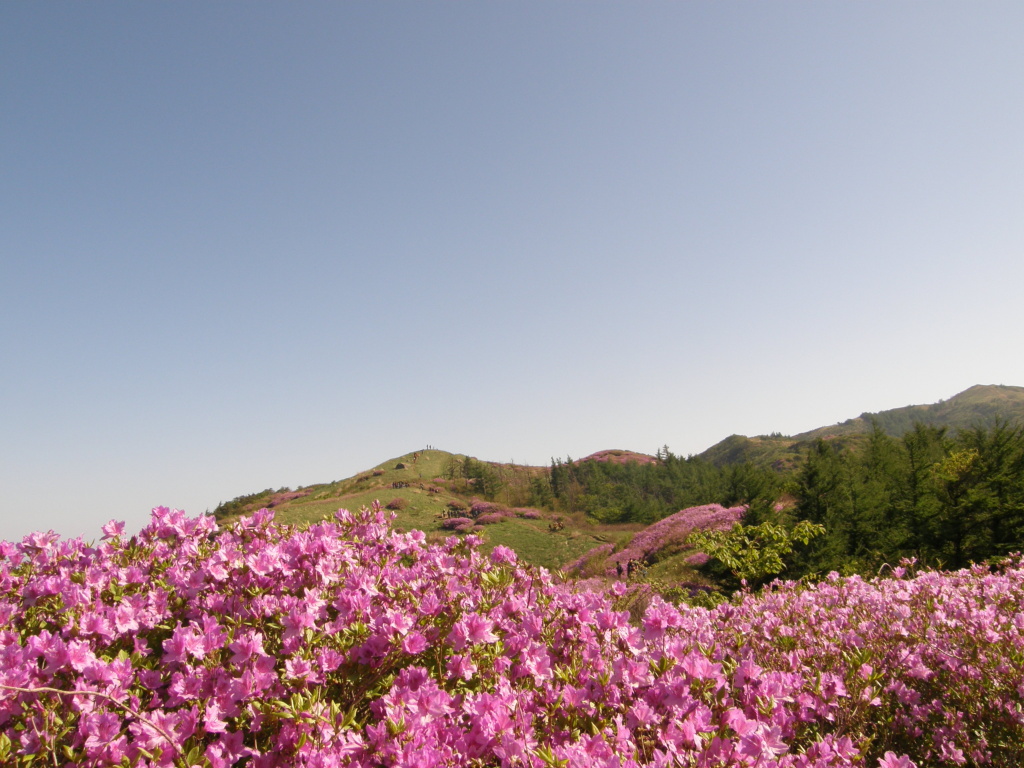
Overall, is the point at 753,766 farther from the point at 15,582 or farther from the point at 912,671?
the point at 15,582

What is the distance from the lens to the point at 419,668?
2.03 m

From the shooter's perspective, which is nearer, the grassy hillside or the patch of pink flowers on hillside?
the patch of pink flowers on hillside

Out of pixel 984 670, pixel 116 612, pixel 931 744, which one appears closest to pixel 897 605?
pixel 984 670

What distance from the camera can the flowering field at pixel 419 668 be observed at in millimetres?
1701

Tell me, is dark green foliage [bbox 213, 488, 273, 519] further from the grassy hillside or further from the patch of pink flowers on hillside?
the grassy hillside

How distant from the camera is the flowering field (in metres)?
1.70

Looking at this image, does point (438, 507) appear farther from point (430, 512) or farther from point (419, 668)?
point (419, 668)

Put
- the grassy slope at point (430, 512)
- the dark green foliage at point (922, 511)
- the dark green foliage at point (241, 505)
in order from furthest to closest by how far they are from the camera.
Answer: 1. the dark green foliage at point (241, 505)
2. the grassy slope at point (430, 512)
3. the dark green foliage at point (922, 511)

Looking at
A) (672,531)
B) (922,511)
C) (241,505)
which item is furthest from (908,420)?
(241,505)

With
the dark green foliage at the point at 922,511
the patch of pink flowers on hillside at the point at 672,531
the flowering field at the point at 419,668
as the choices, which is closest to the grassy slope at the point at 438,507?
the flowering field at the point at 419,668

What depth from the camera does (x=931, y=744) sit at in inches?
→ 105

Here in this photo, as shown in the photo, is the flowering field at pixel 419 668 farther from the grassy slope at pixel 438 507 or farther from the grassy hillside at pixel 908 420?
the grassy hillside at pixel 908 420

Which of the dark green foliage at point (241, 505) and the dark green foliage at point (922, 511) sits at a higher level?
the dark green foliage at point (241, 505)

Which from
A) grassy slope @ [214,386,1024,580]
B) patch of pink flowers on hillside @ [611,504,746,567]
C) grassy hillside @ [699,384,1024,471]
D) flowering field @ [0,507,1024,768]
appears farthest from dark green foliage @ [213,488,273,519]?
grassy hillside @ [699,384,1024,471]
